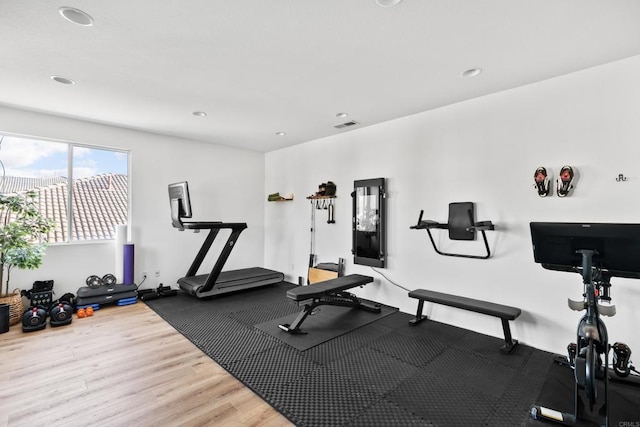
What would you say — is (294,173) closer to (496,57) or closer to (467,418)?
(496,57)

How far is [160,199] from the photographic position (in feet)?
17.2

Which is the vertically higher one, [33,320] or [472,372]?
[33,320]

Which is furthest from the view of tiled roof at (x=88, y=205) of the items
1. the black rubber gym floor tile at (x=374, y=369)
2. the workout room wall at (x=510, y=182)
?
the black rubber gym floor tile at (x=374, y=369)

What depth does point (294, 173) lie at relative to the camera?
19.8 feet

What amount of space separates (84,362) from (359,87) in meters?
3.87

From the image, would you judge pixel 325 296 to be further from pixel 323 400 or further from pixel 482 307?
pixel 482 307

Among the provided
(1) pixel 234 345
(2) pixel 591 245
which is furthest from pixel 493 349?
(1) pixel 234 345

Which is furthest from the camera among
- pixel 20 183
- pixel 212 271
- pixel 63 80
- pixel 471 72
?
pixel 212 271

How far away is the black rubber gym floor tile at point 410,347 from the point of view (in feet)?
9.59

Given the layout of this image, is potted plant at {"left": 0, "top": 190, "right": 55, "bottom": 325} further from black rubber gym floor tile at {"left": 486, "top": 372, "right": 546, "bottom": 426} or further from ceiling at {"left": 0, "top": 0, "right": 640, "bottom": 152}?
black rubber gym floor tile at {"left": 486, "top": 372, "right": 546, "bottom": 426}

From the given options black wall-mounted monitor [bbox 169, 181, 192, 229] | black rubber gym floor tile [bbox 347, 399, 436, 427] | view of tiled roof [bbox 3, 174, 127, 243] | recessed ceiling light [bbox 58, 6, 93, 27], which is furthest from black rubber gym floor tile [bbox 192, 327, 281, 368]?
recessed ceiling light [bbox 58, 6, 93, 27]

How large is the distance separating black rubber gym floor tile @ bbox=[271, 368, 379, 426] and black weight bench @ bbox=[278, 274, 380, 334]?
97cm

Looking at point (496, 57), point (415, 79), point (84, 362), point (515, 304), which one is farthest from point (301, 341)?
point (496, 57)

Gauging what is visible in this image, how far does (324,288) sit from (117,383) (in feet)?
7.20
